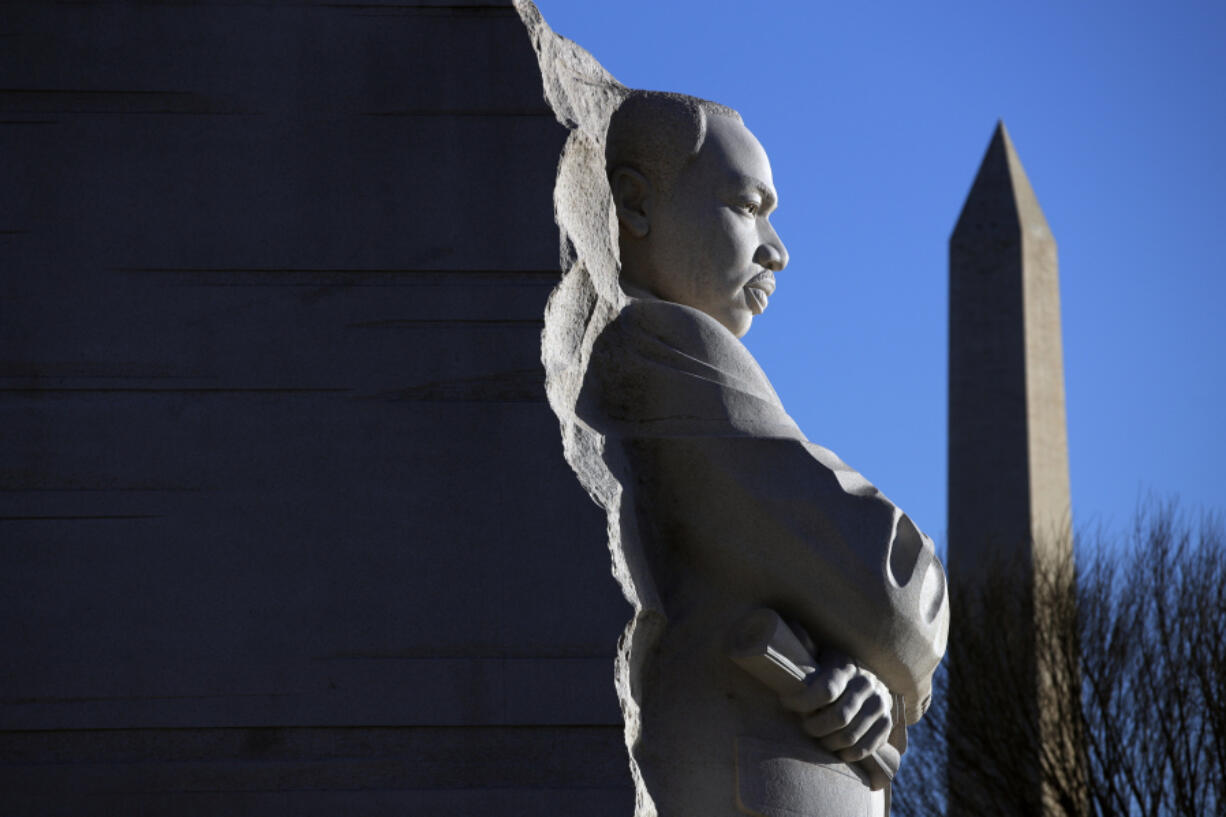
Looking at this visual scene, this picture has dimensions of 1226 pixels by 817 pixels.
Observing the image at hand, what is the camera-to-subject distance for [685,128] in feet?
12.8

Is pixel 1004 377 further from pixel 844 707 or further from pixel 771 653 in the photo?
pixel 771 653

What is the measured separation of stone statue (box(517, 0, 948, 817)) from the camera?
339 centimetres

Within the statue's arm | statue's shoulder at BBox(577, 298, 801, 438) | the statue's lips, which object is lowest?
the statue's arm

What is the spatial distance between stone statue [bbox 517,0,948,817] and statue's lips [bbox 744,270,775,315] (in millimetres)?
249

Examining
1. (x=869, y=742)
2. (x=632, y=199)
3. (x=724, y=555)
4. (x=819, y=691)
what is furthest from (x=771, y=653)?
(x=632, y=199)

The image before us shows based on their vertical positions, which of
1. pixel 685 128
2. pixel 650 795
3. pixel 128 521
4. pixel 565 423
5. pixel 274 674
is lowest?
pixel 650 795

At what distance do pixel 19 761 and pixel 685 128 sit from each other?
1.88m

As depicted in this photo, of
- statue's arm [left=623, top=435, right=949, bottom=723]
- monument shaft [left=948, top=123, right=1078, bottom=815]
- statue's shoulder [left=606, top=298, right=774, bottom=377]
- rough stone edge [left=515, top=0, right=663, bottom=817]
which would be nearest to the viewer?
rough stone edge [left=515, top=0, right=663, bottom=817]

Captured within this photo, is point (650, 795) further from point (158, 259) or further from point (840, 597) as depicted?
point (158, 259)

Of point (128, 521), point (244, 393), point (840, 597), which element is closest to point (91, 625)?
point (128, 521)

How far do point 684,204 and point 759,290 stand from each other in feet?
0.85

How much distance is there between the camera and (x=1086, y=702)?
1439 cm

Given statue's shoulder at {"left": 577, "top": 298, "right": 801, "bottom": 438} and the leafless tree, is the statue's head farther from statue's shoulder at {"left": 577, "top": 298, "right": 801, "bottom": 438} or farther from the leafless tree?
the leafless tree

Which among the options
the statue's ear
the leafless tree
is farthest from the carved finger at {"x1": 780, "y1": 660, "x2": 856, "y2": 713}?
the leafless tree
